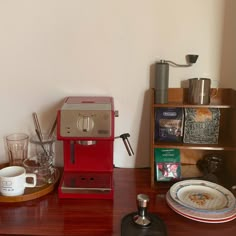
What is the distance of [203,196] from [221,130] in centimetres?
35

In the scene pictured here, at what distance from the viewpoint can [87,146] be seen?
4.05 feet

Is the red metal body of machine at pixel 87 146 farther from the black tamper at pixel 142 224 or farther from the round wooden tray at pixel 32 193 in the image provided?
the black tamper at pixel 142 224

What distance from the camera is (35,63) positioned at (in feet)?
4.36

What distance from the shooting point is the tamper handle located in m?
0.96

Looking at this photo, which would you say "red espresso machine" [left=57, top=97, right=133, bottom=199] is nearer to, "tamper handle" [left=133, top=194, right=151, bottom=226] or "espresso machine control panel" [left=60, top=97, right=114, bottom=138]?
"espresso machine control panel" [left=60, top=97, right=114, bottom=138]

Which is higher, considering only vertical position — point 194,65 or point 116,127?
point 194,65

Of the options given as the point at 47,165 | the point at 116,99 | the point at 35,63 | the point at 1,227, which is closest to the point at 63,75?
the point at 35,63

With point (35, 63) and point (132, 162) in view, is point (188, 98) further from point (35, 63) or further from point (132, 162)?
point (35, 63)

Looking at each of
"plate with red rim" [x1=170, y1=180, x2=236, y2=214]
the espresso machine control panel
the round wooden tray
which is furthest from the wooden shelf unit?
the round wooden tray

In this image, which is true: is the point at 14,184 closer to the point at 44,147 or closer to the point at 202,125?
the point at 44,147

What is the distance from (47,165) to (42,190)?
0.16 meters

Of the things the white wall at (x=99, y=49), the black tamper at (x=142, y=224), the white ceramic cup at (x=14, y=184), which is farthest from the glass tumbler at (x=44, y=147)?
the black tamper at (x=142, y=224)

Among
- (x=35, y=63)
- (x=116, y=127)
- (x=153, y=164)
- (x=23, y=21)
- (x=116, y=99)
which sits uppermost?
(x=23, y=21)

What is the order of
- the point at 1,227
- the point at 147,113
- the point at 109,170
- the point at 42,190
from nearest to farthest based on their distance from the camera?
1. the point at 1,227
2. the point at 42,190
3. the point at 109,170
4. the point at 147,113
